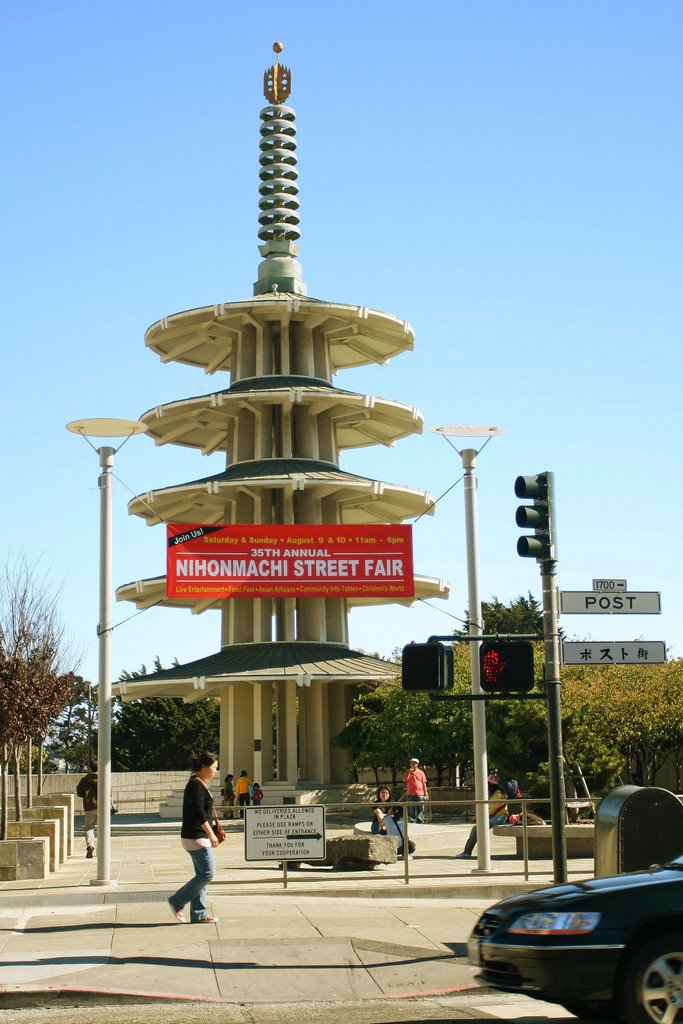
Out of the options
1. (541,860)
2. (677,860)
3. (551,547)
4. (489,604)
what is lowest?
(541,860)

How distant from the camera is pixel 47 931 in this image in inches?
543

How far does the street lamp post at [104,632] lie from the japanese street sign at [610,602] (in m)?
7.86

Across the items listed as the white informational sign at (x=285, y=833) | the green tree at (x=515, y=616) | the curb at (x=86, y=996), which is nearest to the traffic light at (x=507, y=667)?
the white informational sign at (x=285, y=833)

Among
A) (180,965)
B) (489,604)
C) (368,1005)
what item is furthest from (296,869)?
(489,604)

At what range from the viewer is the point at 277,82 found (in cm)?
5612

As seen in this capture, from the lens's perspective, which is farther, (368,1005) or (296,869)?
(296,869)

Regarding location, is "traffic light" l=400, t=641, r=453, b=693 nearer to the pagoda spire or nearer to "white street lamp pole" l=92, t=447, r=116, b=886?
"white street lamp pole" l=92, t=447, r=116, b=886

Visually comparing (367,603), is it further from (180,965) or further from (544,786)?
(180,965)

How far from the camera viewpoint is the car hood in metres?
8.96

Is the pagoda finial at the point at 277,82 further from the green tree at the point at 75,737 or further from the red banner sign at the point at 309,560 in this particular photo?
the green tree at the point at 75,737

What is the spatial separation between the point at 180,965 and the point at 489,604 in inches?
3394

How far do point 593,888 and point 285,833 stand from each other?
972 cm

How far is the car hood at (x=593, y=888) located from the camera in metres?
8.96

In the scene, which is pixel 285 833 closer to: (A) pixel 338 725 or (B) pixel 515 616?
(A) pixel 338 725
